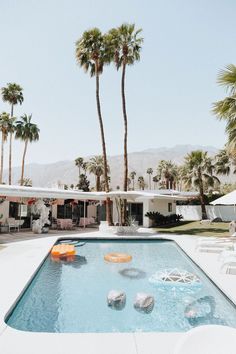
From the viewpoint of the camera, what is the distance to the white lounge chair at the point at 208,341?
280cm

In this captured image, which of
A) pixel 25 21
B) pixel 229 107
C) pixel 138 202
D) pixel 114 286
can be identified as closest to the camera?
pixel 114 286

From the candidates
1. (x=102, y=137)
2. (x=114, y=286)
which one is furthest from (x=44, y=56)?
(x=114, y=286)

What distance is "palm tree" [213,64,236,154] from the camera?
38.6 feet

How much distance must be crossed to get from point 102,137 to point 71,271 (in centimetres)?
1541

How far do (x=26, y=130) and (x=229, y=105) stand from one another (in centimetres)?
3370

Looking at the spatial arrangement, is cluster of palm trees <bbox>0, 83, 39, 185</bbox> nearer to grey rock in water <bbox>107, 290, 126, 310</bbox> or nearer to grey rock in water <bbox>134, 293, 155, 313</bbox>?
grey rock in water <bbox>107, 290, 126, 310</bbox>

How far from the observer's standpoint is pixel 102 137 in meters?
24.6

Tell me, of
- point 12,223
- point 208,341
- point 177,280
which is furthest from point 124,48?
point 208,341

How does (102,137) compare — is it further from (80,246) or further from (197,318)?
(197,318)

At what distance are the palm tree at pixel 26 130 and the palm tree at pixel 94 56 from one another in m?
18.7

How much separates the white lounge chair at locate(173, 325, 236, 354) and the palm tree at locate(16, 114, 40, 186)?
40.4 m

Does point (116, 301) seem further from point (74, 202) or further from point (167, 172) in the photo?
point (167, 172)


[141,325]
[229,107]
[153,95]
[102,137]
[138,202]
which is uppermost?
[153,95]

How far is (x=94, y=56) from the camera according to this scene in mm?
24453
